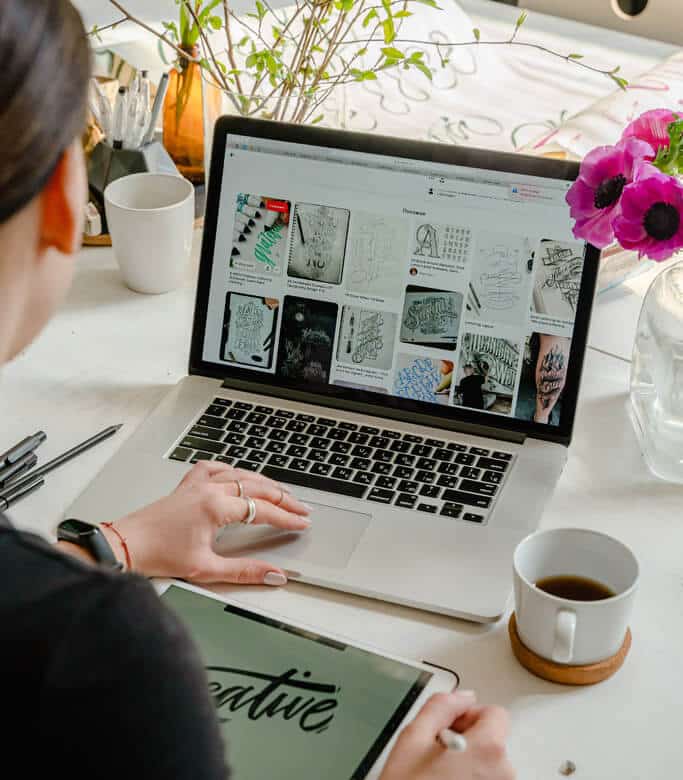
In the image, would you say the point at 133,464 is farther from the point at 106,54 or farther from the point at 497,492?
the point at 106,54

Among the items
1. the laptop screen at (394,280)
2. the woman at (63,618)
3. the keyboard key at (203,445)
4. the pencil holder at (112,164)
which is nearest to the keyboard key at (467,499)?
the laptop screen at (394,280)

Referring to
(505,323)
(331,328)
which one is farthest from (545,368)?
(331,328)

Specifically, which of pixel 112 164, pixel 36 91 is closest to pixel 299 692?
pixel 36 91

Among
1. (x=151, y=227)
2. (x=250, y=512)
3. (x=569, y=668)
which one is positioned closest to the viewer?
(x=569, y=668)

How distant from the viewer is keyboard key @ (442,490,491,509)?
92 centimetres

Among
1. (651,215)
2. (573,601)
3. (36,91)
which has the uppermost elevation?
(36,91)

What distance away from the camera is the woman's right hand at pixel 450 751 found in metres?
0.66

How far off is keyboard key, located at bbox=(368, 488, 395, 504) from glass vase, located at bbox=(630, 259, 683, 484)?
270mm

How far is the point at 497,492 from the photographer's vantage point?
0.94 m

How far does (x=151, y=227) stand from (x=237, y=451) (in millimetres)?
→ 362

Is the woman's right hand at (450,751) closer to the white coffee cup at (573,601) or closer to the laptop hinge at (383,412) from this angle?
the white coffee cup at (573,601)

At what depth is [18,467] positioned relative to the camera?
38.6 inches

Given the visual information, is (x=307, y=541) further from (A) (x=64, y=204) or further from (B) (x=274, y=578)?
(A) (x=64, y=204)

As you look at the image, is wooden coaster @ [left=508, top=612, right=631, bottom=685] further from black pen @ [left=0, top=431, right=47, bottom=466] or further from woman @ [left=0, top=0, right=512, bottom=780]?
black pen @ [left=0, top=431, right=47, bottom=466]
